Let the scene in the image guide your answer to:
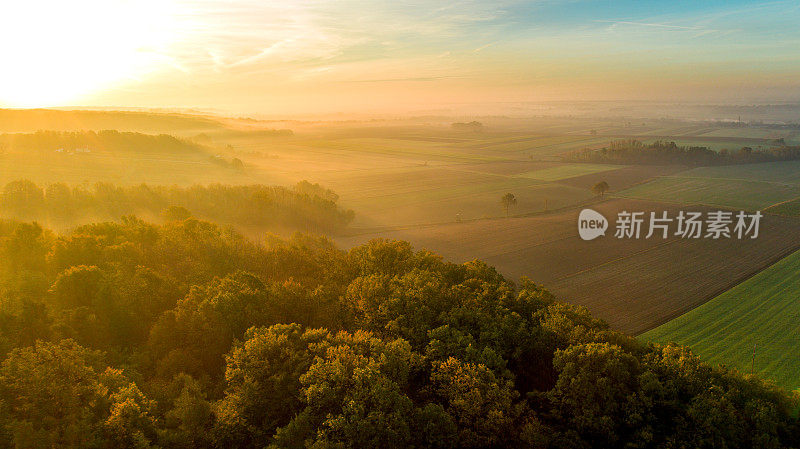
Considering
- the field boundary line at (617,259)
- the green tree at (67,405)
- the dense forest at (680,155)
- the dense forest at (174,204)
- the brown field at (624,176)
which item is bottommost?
the field boundary line at (617,259)

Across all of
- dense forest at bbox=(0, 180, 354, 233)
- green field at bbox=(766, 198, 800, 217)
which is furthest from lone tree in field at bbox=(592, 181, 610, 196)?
dense forest at bbox=(0, 180, 354, 233)

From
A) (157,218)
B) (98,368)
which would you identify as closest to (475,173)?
(157,218)

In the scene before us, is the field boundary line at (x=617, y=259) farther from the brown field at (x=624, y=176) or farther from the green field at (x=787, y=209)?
the brown field at (x=624, y=176)

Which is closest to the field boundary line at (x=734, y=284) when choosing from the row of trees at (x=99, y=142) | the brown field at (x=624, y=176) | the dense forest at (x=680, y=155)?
the brown field at (x=624, y=176)

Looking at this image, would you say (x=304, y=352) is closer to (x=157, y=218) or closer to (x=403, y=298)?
(x=403, y=298)
